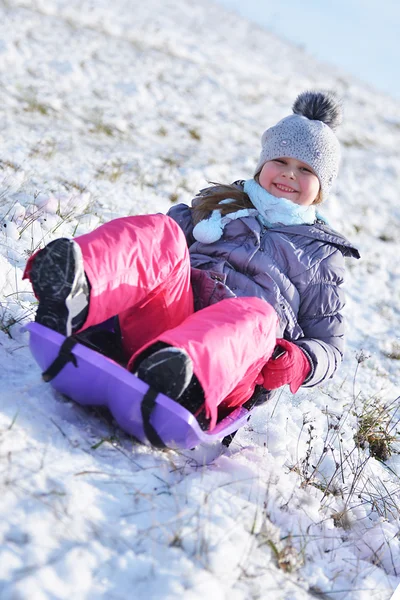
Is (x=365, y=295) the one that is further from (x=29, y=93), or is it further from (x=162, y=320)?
(x=29, y=93)

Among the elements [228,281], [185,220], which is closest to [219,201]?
[185,220]

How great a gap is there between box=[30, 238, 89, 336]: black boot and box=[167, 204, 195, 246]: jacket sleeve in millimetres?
1177

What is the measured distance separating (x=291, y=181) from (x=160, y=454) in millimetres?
1563

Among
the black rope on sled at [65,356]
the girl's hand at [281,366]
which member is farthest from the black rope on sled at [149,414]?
the girl's hand at [281,366]

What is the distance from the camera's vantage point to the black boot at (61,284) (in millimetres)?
1639

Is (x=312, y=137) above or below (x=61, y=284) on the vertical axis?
above

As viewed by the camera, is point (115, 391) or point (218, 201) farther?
point (218, 201)

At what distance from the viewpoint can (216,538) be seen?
5.10 ft

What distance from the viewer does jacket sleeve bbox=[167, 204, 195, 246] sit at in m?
2.81

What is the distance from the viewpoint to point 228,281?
96.4 inches

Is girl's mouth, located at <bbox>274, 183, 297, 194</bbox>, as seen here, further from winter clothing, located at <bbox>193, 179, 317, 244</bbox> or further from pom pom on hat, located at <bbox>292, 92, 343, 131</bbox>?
pom pom on hat, located at <bbox>292, 92, 343, 131</bbox>

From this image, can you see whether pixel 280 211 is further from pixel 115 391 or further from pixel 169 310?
pixel 115 391

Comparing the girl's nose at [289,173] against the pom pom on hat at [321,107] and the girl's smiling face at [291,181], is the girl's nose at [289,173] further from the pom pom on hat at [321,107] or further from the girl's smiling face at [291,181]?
the pom pom on hat at [321,107]

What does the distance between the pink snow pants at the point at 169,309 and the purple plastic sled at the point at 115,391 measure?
101 mm
